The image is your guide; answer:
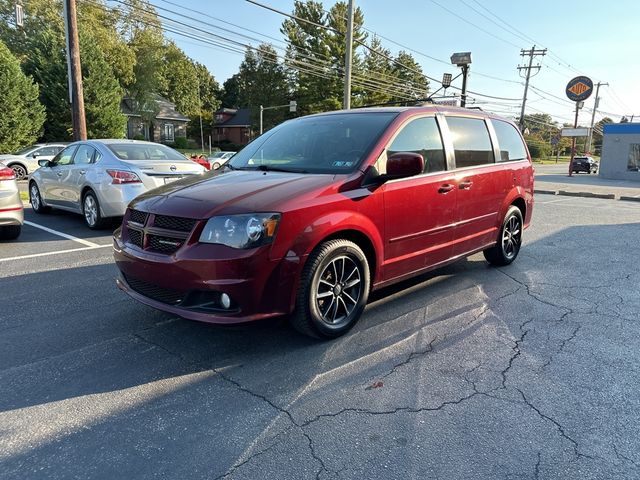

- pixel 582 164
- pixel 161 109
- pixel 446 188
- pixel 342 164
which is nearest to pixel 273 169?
pixel 342 164

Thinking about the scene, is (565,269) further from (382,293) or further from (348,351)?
(348,351)

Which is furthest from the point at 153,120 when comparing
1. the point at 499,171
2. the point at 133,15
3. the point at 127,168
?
the point at 499,171

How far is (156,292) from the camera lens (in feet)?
11.5

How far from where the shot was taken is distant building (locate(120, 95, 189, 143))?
49.9 meters

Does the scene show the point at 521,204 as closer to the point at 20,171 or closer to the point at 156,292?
the point at 156,292

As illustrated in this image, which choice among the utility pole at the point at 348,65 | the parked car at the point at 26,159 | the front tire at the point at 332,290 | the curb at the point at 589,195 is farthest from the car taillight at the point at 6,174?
the curb at the point at 589,195

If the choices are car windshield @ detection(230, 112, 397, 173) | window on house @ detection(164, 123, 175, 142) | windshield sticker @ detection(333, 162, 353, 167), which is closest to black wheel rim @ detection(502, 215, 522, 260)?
car windshield @ detection(230, 112, 397, 173)

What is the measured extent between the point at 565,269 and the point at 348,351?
3989 millimetres

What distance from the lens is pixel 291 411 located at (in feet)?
9.16

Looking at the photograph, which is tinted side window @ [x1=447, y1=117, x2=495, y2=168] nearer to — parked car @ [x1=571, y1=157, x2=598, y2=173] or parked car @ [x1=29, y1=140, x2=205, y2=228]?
parked car @ [x1=29, y1=140, x2=205, y2=228]

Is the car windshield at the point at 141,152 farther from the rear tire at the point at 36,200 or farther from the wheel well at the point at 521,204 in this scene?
the wheel well at the point at 521,204

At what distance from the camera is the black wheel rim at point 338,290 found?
3.62 meters

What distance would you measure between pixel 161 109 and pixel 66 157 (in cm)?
5167

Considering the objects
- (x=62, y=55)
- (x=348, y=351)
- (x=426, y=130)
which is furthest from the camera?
(x=62, y=55)
